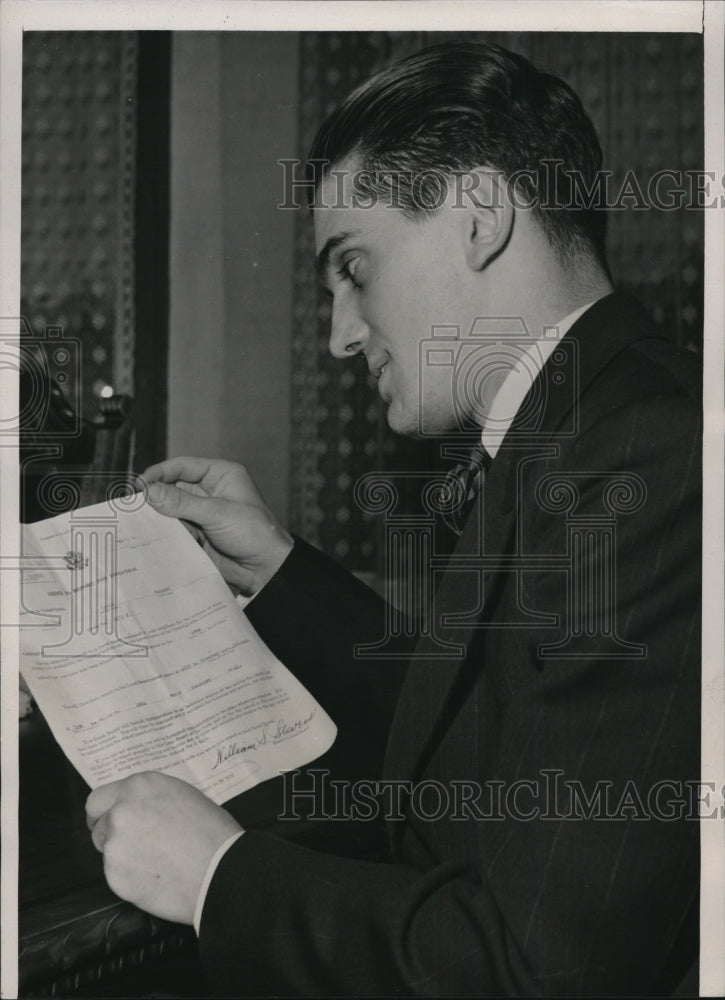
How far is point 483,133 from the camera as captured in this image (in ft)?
3.69

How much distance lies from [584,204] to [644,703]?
24.2 inches

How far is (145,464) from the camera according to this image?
57.1 inches

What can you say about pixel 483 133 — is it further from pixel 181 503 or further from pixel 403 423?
pixel 181 503

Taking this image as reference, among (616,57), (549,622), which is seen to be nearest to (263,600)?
(549,622)

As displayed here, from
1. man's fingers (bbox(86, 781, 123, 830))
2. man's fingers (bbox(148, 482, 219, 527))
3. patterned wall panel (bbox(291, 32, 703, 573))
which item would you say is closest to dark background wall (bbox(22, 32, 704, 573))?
patterned wall panel (bbox(291, 32, 703, 573))

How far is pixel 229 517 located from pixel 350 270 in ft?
1.30

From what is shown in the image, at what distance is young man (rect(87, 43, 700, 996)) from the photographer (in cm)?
87

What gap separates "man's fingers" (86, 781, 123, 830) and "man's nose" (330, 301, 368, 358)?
2.01 ft

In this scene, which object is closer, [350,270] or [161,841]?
[161,841]

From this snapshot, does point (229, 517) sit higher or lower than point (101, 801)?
higher

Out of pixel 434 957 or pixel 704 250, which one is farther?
pixel 704 250

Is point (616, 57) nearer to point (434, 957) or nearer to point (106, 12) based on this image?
point (106, 12)
